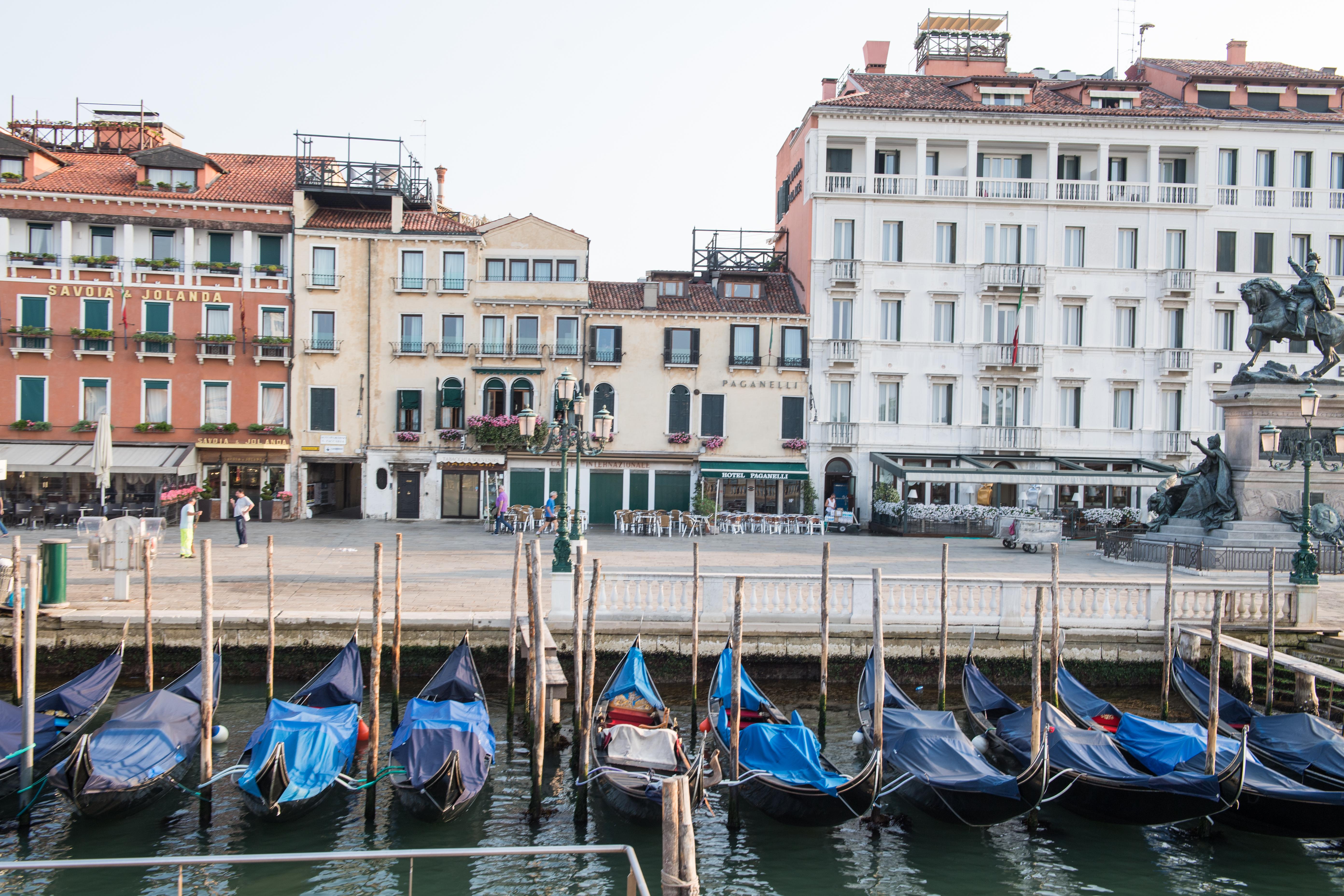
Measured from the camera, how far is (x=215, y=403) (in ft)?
100

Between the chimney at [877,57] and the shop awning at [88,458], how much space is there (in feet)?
94.3

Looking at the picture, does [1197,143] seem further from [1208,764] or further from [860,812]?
[860,812]

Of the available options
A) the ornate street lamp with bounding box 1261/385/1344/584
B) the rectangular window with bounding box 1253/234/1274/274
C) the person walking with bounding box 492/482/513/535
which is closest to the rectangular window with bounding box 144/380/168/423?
the person walking with bounding box 492/482/513/535

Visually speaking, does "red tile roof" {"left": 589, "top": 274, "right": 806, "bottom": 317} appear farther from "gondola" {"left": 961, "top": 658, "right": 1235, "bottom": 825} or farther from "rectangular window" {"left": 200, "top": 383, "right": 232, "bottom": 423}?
"gondola" {"left": 961, "top": 658, "right": 1235, "bottom": 825}

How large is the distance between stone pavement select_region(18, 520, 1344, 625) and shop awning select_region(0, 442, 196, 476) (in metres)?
2.55

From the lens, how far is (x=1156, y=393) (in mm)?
32781

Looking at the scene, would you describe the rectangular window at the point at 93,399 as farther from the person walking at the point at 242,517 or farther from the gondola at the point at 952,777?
the gondola at the point at 952,777

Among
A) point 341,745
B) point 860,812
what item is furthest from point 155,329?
point 860,812

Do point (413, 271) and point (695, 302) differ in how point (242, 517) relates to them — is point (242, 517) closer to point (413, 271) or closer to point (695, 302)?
point (413, 271)

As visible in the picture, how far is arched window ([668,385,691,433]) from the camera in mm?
32094

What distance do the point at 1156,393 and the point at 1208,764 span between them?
26.1 meters

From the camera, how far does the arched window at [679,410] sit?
3209 cm

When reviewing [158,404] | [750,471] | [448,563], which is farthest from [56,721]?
[750,471]

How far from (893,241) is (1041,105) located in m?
7.51
